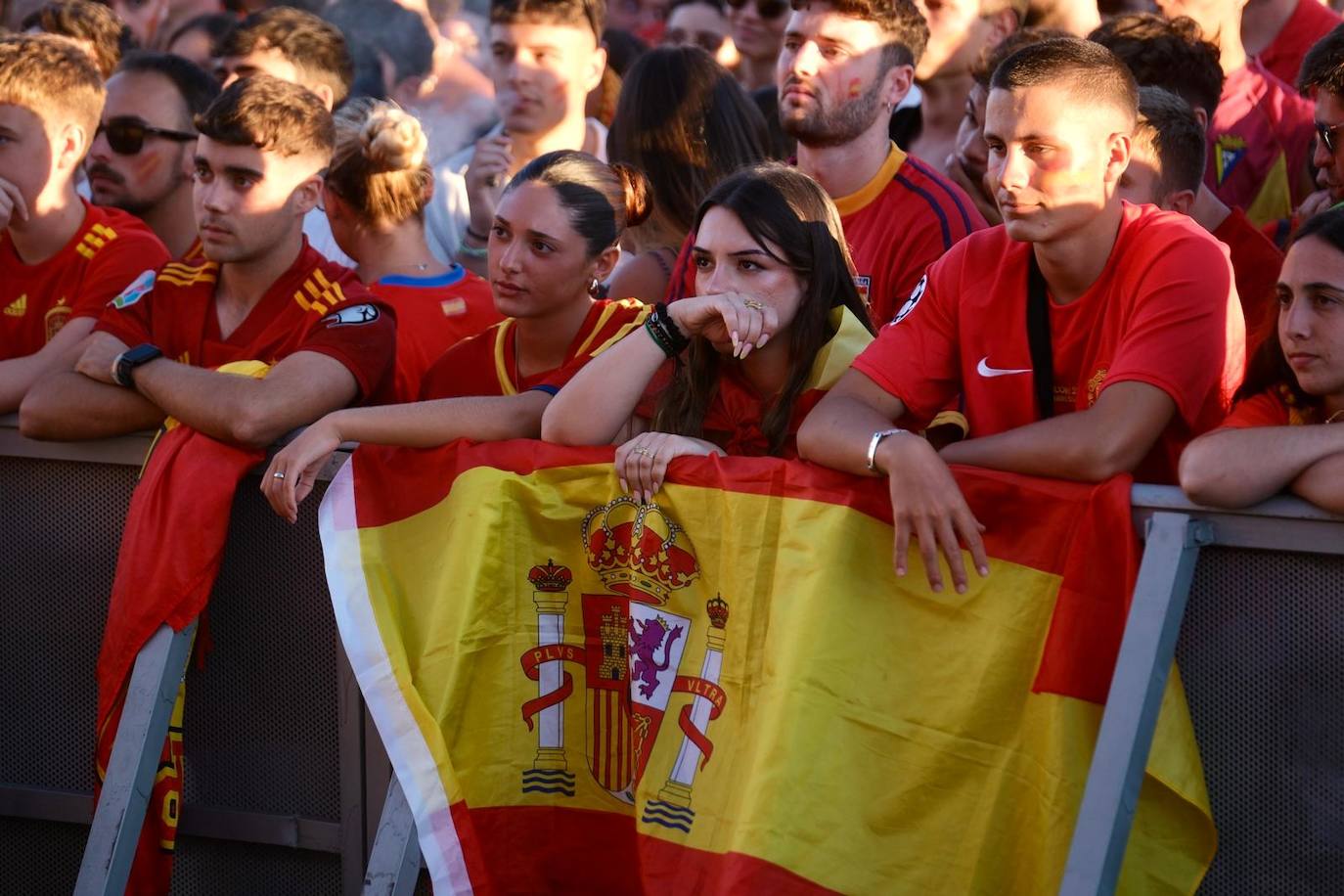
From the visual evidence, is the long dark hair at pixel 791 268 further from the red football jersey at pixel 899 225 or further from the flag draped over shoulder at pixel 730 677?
the red football jersey at pixel 899 225

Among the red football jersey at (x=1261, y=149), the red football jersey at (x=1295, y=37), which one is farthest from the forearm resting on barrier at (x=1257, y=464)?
the red football jersey at (x=1295, y=37)

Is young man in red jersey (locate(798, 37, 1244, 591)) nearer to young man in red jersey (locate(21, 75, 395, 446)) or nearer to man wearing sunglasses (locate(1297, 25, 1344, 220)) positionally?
A: man wearing sunglasses (locate(1297, 25, 1344, 220))

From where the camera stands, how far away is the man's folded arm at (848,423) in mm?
3713

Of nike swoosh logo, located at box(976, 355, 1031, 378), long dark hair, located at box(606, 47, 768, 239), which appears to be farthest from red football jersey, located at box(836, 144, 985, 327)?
nike swoosh logo, located at box(976, 355, 1031, 378)

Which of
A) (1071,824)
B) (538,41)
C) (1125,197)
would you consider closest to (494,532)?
(1071,824)

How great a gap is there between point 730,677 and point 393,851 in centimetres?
95

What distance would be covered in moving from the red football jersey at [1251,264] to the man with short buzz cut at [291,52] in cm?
396

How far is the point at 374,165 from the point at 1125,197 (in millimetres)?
2526

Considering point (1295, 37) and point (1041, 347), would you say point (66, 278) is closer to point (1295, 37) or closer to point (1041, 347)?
point (1041, 347)

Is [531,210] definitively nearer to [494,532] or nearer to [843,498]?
[494,532]

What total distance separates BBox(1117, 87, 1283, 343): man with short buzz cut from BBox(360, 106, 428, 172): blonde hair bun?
2.40 metres

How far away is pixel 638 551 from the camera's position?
3967 millimetres

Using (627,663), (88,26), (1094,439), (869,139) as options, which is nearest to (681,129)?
(869,139)

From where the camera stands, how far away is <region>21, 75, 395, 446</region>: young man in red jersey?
460 centimetres
